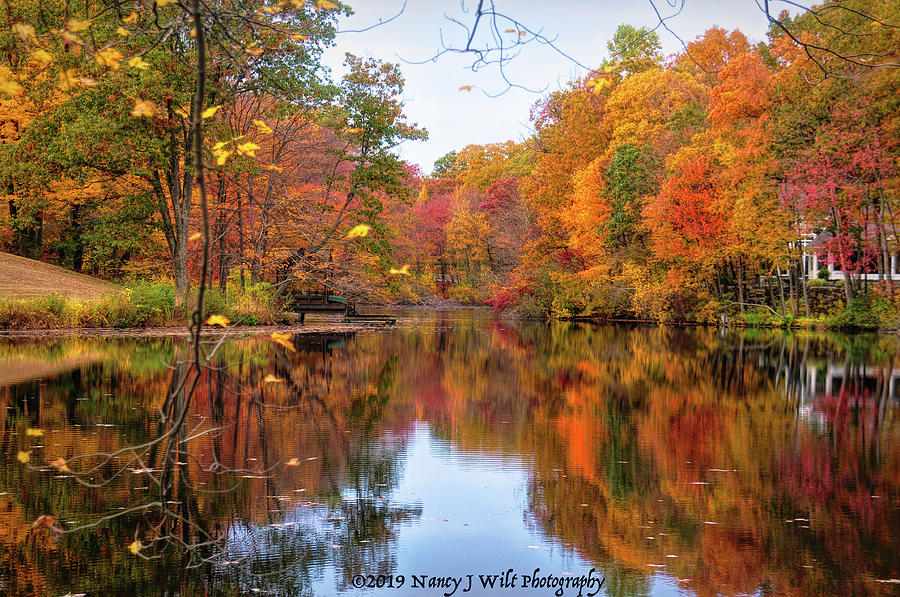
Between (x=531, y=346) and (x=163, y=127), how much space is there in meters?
13.9

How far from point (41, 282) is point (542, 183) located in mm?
26239

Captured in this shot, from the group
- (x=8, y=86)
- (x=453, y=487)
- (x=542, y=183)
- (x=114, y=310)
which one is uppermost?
(x=542, y=183)

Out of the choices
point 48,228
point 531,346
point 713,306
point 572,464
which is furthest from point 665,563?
point 48,228

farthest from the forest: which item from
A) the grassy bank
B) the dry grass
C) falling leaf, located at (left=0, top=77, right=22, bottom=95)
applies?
falling leaf, located at (left=0, top=77, right=22, bottom=95)

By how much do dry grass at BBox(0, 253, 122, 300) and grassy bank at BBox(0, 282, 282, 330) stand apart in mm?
3124

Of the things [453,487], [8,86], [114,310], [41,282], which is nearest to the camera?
[8,86]

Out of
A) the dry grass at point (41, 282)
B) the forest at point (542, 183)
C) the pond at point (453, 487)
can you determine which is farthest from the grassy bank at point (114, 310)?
the pond at point (453, 487)

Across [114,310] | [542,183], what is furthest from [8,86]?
[542,183]

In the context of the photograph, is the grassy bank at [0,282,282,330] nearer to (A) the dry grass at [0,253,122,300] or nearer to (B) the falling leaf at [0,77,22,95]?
(A) the dry grass at [0,253,122,300]

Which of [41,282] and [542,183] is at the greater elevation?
[542,183]

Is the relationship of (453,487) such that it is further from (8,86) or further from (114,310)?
(114,310)

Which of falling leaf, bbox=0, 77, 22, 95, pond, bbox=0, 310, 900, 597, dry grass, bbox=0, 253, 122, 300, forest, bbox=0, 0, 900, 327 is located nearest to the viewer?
falling leaf, bbox=0, 77, 22, 95

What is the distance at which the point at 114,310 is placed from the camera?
2450 cm

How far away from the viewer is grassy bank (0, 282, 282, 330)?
23516 millimetres
